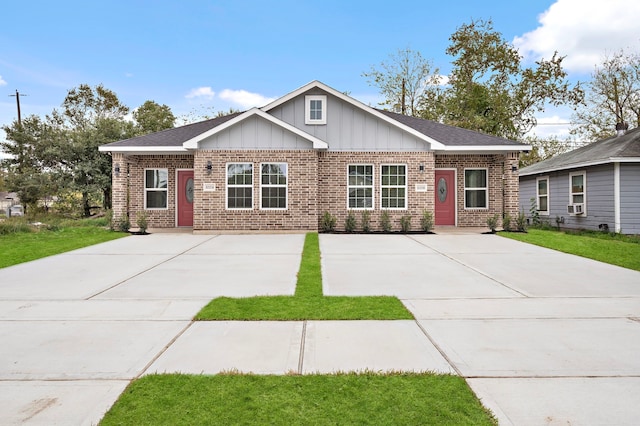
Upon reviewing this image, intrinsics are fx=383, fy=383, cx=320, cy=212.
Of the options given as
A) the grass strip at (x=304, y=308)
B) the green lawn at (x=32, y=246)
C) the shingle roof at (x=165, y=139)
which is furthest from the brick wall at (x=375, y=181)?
the grass strip at (x=304, y=308)

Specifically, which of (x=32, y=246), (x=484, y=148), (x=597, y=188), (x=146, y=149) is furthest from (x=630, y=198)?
(x=32, y=246)

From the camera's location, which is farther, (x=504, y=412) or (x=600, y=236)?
(x=600, y=236)

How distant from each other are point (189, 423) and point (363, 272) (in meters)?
5.06

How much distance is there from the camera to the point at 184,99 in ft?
121

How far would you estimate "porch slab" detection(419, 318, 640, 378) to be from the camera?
315 centimetres

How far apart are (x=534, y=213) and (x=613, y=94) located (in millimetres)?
15429

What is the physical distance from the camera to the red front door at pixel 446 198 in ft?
49.9

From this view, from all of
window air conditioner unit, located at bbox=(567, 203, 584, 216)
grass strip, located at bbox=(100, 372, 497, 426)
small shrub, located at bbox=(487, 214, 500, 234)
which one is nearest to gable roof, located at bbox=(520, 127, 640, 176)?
window air conditioner unit, located at bbox=(567, 203, 584, 216)

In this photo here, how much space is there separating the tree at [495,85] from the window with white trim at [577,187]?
10.9 metres

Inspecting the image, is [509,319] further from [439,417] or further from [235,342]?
[235,342]

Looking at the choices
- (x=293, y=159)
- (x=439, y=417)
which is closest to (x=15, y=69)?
(x=293, y=159)

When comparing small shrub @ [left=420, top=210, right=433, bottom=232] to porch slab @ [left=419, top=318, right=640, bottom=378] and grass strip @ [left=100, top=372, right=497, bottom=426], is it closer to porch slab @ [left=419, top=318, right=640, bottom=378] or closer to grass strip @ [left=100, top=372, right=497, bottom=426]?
porch slab @ [left=419, top=318, right=640, bottom=378]

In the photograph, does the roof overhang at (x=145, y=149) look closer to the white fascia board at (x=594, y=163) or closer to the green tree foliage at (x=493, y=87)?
the white fascia board at (x=594, y=163)

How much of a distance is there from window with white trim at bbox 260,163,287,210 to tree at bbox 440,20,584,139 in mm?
17852
